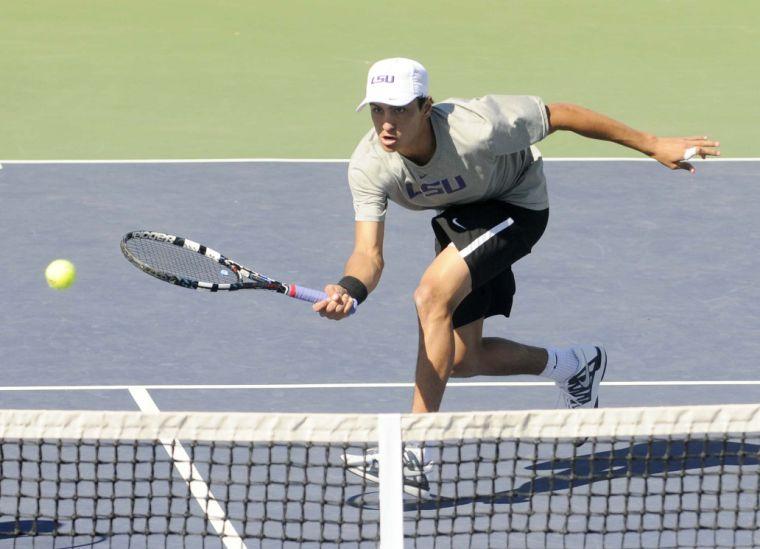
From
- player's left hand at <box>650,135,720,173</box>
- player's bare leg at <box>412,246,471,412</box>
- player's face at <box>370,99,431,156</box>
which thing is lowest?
player's bare leg at <box>412,246,471,412</box>

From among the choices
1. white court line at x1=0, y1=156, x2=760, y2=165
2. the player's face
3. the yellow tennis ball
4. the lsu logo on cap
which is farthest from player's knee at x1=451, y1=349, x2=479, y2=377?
white court line at x1=0, y1=156, x2=760, y2=165

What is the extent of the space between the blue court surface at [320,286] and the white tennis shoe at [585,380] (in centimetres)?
38

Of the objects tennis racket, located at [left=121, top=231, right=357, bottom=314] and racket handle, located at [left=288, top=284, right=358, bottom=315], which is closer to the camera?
racket handle, located at [left=288, top=284, right=358, bottom=315]

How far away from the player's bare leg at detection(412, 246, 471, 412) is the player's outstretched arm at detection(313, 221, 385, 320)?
214 mm

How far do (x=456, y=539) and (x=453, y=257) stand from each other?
1.23m

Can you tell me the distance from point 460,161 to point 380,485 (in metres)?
2.08

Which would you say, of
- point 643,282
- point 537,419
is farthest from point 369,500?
point 643,282

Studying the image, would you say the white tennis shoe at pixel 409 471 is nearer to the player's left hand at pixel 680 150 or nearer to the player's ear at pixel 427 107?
the player's ear at pixel 427 107

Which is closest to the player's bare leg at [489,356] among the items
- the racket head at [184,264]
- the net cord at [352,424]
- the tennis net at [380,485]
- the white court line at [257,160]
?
the tennis net at [380,485]

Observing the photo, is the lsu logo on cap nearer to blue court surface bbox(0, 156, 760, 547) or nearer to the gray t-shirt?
the gray t-shirt

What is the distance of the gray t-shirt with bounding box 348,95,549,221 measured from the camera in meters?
6.72

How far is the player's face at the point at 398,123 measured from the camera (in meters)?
6.54

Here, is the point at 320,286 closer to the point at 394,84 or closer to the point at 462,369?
the point at 462,369

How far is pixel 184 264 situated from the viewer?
741 centimetres
